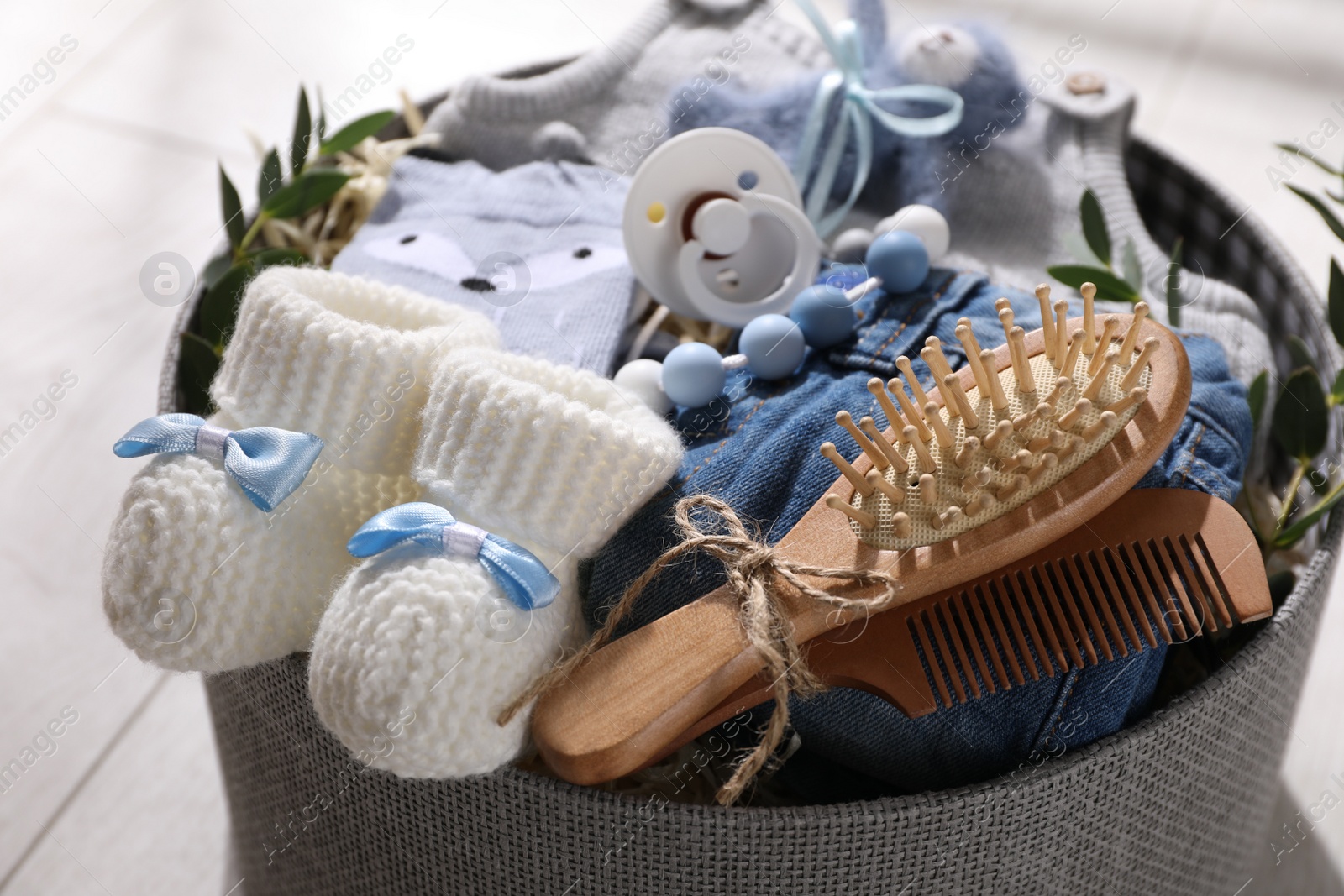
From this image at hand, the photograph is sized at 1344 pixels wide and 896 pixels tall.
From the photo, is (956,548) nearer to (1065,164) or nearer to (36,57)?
(1065,164)

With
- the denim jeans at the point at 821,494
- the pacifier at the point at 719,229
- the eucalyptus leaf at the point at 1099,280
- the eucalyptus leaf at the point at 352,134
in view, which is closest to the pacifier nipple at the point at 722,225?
the pacifier at the point at 719,229

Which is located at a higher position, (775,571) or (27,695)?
(775,571)

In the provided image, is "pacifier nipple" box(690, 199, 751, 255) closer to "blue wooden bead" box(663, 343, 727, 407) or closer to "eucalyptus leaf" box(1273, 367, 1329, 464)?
"blue wooden bead" box(663, 343, 727, 407)

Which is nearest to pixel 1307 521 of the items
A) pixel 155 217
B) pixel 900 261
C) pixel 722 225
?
pixel 900 261

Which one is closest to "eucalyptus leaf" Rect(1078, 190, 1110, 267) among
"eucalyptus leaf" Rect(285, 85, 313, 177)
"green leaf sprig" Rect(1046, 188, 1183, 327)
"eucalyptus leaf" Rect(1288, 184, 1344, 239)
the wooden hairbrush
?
"green leaf sprig" Rect(1046, 188, 1183, 327)

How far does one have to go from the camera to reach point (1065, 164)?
999 mm

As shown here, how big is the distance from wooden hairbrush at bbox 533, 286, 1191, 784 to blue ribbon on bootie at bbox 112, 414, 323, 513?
0.59 feet

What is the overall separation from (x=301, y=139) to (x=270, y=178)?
0.05 meters

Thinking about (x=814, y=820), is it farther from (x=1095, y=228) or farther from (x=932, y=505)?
(x=1095, y=228)

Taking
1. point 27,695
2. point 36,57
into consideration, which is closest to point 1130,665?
point 27,695

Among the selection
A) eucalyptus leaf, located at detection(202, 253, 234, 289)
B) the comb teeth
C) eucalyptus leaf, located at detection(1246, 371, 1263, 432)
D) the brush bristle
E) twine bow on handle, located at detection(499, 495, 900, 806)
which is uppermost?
eucalyptus leaf, located at detection(202, 253, 234, 289)

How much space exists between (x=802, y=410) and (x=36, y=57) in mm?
1650

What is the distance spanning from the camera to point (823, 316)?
29.3 inches

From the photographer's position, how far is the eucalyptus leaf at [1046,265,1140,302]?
831 mm
